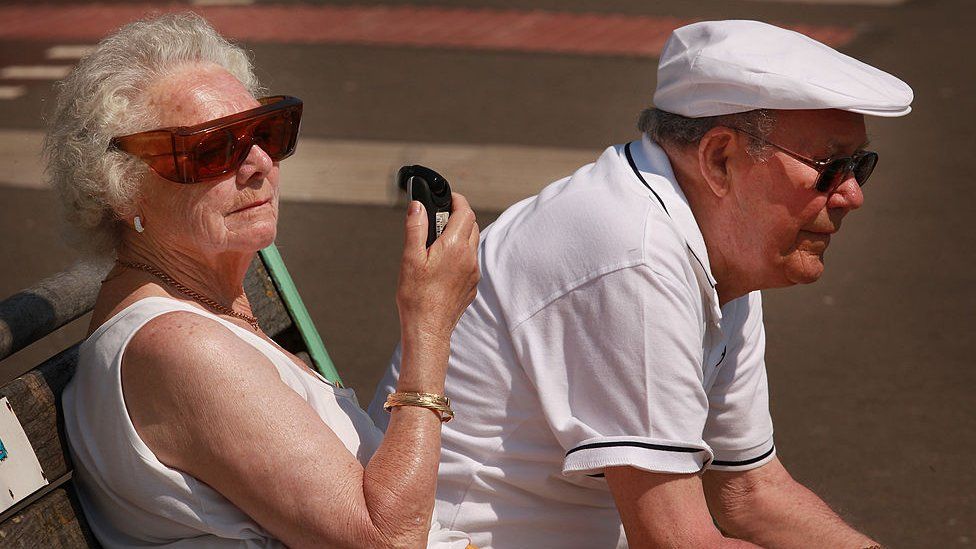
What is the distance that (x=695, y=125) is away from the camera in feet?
7.77

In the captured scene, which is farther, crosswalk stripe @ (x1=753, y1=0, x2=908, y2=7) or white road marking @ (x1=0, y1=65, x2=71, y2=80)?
crosswalk stripe @ (x1=753, y1=0, x2=908, y2=7)

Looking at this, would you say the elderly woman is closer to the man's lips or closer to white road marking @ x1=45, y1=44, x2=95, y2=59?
the man's lips

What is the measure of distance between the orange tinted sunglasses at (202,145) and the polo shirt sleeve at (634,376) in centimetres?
63

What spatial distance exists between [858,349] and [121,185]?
377 cm

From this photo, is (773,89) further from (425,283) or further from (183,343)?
(183,343)

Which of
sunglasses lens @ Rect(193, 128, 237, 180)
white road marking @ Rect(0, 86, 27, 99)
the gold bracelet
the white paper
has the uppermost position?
sunglasses lens @ Rect(193, 128, 237, 180)

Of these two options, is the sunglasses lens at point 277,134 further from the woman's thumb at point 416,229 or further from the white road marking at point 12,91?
the white road marking at point 12,91

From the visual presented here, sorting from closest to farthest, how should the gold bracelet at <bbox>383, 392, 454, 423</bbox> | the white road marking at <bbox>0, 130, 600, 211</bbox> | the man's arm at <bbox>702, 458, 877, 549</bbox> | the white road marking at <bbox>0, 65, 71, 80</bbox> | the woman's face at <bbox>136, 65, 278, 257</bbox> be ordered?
1. the gold bracelet at <bbox>383, 392, 454, 423</bbox>
2. the woman's face at <bbox>136, 65, 278, 257</bbox>
3. the man's arm at <bbox>702, 458, 877, 549</bbox>
4. the white road marking at <bbox>0, 130, 600, 211</bbox>
5. the white road marking at <bbox>0, 65, 71, 80</bbox>

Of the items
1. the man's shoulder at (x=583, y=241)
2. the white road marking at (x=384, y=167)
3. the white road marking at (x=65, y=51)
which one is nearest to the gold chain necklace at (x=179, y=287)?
the man's shoulder at (x=583, y=241)

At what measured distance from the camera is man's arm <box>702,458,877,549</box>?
8.88 ft

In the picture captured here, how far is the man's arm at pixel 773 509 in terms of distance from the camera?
8.88 feet

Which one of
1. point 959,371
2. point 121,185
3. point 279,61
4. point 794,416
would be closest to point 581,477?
point 121,185

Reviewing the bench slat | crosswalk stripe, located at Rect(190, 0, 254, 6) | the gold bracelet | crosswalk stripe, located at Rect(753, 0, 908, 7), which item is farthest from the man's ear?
crosswalk stripe, located at Rect(190, 0, 254, 6)

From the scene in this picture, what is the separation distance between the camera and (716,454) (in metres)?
2.68
